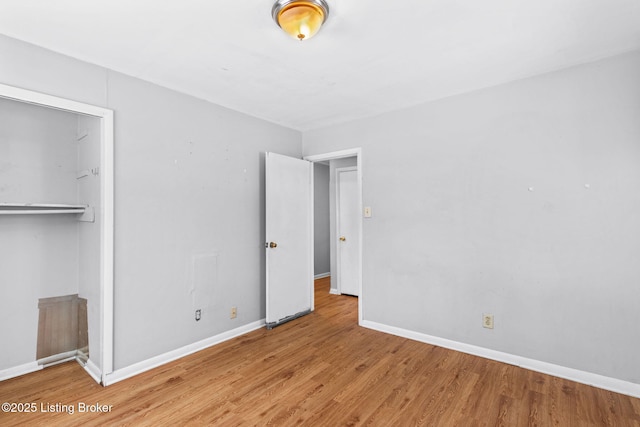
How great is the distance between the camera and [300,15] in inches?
66.1

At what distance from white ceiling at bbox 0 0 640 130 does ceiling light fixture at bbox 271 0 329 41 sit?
0.22 feet

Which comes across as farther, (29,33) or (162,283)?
(162,283)

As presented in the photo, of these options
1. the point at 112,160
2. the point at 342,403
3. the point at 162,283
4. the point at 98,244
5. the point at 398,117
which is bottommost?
the point at 342,403

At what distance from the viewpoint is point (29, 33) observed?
199 centimetres

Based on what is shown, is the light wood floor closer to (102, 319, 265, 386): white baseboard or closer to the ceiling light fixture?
(102, 319, 265, 386): white baseboard

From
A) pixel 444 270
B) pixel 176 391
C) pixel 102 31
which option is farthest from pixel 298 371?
pixel 102 31

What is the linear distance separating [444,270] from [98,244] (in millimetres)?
3049

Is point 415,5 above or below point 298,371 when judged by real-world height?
above

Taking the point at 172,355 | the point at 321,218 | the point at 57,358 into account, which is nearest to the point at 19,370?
the point at 57,358

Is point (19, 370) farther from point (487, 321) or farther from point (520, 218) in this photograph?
point (520, 218)

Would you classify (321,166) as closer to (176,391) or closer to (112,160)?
(112,160)

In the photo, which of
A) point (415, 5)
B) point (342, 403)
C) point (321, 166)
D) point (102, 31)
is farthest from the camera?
point (321, 166)

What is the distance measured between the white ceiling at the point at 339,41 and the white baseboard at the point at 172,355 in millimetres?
2377

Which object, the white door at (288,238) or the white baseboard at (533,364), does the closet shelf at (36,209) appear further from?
the white baseboard at (533,364)
